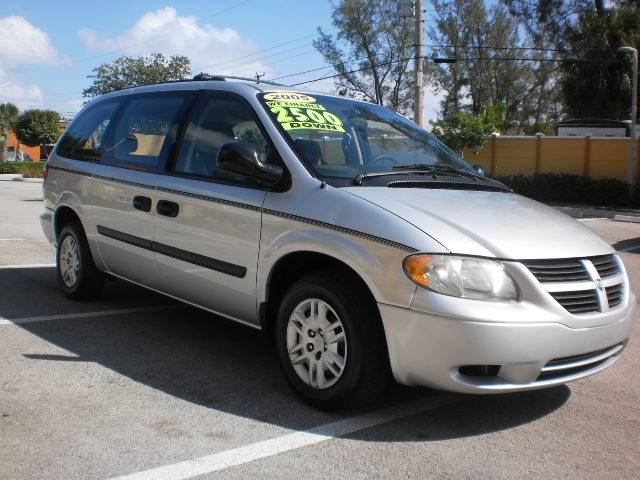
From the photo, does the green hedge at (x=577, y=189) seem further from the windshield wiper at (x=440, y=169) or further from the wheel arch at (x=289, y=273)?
the wheel arch at (x=289, y=273)

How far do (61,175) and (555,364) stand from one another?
15.0ft

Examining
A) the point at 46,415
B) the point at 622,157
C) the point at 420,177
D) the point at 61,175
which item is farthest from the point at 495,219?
the point at 622,157

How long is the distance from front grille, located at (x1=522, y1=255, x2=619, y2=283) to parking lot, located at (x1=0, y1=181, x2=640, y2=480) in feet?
2.73

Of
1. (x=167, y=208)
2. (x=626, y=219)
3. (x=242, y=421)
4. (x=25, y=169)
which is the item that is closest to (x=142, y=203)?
(x=167, y=208)

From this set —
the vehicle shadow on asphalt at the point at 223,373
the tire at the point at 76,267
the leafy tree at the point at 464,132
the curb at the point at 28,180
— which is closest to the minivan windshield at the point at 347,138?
the vehicle shadow on asphalt at the point at 223,373

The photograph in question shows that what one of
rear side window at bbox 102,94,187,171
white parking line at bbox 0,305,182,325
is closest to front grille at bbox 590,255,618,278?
rear side window at bbox 102,94,187,171

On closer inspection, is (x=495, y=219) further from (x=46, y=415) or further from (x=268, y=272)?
(x=46, y=415)

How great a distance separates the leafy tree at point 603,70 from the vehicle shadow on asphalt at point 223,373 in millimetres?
29482

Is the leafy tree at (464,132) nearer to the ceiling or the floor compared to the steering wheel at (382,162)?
nearer to the ceiling

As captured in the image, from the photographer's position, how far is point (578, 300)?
3.48 m

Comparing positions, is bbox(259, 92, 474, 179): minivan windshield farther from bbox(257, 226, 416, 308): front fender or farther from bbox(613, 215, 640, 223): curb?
bbox(613, 215, 640, 223): curb

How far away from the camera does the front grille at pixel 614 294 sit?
12.1 feet

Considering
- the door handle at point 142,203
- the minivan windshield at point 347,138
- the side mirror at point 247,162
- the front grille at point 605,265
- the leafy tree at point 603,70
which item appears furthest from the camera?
the leafy tree at point 603,70

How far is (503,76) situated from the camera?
5334 cm
